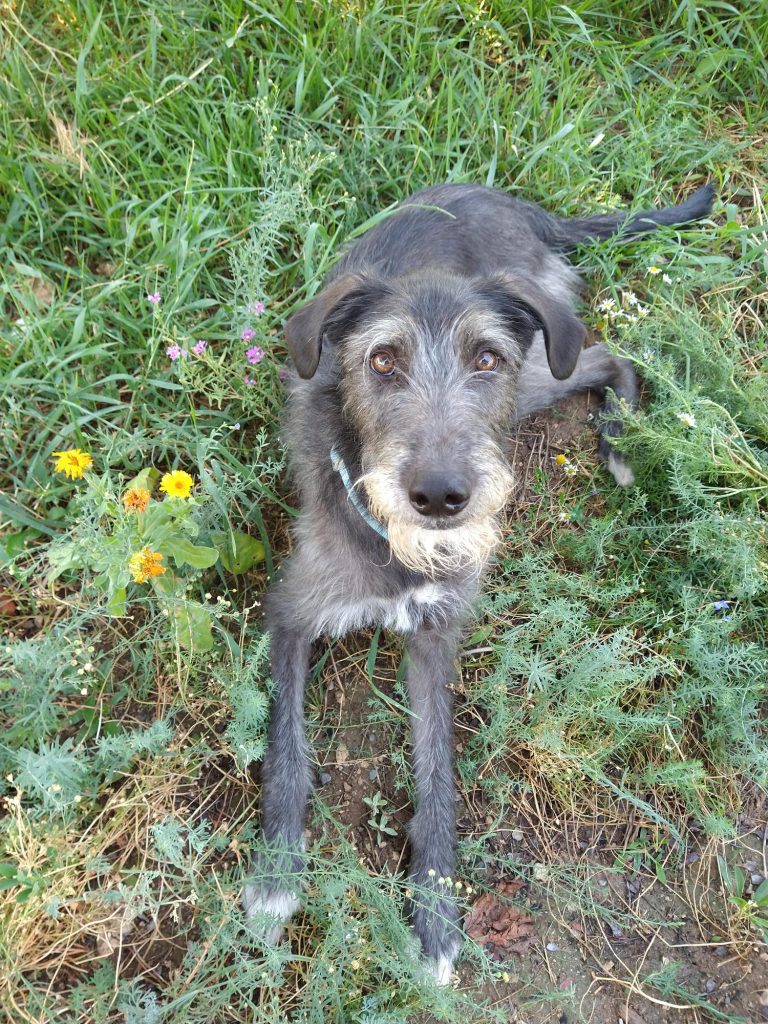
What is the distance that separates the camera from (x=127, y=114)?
463 cm

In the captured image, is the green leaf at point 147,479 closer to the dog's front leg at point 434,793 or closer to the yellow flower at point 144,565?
the yellow flower at point 144,565

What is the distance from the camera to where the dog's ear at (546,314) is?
3.29m

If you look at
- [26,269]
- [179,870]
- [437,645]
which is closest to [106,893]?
[179,870]

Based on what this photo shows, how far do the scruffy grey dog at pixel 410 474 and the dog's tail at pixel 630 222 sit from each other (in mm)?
702

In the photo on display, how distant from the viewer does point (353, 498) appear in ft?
11.1

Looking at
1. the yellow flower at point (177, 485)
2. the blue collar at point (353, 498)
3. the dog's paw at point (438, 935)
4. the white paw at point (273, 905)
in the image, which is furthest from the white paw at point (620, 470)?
the white paw at point (273, 905)

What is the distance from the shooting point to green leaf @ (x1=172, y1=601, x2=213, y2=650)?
11.1ft

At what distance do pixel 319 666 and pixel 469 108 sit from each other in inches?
134

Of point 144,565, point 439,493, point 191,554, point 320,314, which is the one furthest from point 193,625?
point 320,314

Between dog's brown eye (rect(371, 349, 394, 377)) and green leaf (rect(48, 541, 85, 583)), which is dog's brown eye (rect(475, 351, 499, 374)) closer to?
dog's brown eye (rect(371, 349, 394, 377))

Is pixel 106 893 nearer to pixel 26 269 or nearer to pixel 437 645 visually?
pixel 437 645

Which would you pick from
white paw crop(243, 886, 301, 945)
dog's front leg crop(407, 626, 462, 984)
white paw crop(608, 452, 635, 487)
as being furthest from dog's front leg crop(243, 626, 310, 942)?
white paw crop(608, 452, 635, 487)

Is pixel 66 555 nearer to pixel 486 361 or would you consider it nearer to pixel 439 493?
pixel 439 493

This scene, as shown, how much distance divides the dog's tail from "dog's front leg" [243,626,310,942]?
2.76 m
